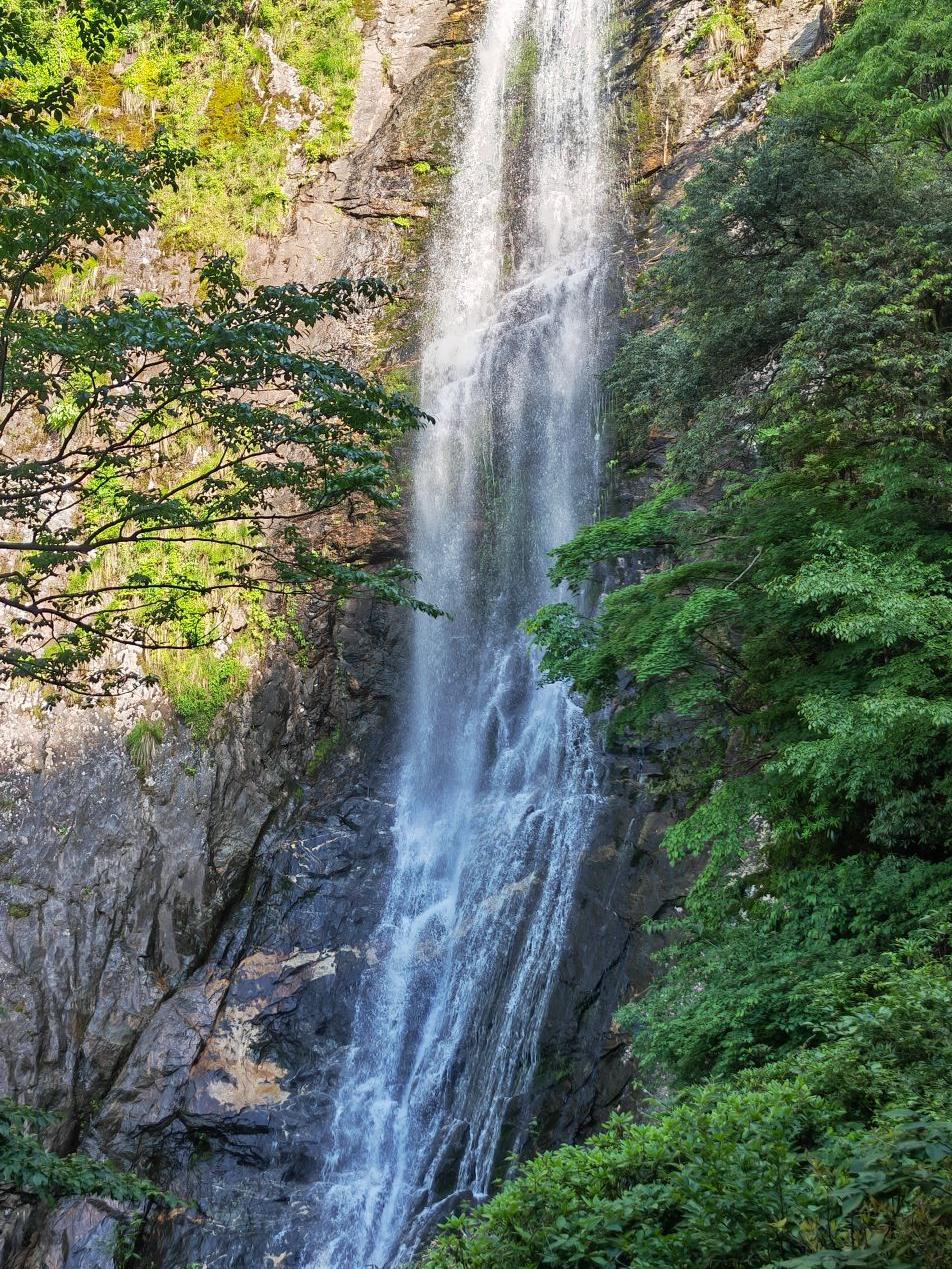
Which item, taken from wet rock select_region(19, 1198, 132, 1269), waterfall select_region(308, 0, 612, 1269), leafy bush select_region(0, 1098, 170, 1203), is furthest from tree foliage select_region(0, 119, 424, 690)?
wet rock select_region(19, 1198, 132, 1269)

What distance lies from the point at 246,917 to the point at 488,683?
4.94m

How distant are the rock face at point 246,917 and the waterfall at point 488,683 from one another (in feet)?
1.59

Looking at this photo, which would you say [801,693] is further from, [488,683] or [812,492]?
[488,683]

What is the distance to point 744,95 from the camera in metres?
17.6

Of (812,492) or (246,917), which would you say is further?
(246,917)

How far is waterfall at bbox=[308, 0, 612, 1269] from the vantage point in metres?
11.1

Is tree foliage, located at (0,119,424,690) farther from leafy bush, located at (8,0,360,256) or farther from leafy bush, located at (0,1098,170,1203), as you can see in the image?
leafy bush, located at (8,0,360,256)

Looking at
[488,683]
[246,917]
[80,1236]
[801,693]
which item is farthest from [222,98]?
[80,1236]

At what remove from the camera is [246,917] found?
14258 millimetres

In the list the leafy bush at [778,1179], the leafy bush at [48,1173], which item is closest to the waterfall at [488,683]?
the leafy bush at [48,1173]

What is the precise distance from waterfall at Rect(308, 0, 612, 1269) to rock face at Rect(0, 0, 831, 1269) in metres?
0.48

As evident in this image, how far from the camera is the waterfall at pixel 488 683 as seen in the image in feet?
36.3

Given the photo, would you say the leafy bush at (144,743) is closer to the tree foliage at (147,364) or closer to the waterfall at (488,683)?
the waterfall at (488,683)

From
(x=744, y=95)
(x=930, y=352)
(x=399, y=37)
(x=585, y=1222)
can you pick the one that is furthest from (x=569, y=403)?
(x=585, y=1222)
